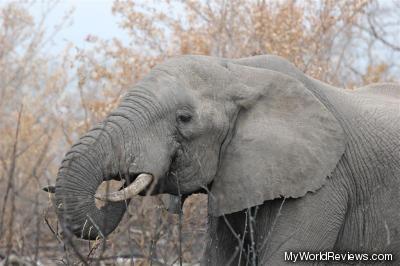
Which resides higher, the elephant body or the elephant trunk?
the elephant trunk

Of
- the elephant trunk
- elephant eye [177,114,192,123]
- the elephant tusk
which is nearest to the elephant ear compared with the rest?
elephant eye [177,114,192,123]

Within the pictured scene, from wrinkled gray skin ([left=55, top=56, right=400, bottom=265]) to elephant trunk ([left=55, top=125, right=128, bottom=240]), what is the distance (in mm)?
18

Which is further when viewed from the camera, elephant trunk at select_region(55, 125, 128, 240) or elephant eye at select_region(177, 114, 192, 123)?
elephant eye at select_region(177, 114, 192, 123)

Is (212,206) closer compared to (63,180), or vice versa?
(63,180)

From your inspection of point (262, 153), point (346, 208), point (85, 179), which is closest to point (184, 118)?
point (262, 153)

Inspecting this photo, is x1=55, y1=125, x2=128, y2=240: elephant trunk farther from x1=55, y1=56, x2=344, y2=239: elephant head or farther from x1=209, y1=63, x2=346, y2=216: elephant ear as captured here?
x1=209, y1=63, x2=346, y2=216: elephant ear

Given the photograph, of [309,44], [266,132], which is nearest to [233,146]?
[266,132]

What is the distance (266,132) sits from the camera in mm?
4629

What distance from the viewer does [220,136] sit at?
4598 mm

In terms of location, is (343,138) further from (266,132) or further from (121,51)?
(121,51)

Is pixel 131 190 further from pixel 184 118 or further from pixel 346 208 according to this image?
pixel 346 208

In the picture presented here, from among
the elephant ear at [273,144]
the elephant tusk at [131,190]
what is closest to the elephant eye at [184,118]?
the elephant ear at [273,144]

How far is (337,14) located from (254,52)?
53.0 inches

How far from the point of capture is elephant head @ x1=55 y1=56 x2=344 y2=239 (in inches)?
169
